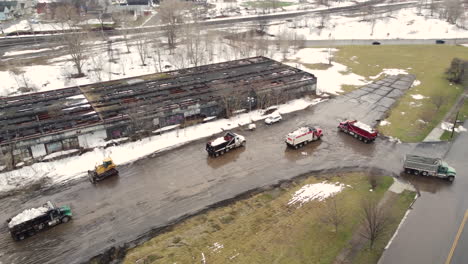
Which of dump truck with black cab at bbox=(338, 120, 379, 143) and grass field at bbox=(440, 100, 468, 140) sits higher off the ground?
dump truck with black cab at bbox=(338, 120, 379, 143)

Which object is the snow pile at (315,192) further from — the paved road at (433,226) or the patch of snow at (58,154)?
the patch of snow at (58,154)

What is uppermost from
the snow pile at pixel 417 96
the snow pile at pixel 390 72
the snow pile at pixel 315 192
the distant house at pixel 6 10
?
the distant house at pixel 6 10

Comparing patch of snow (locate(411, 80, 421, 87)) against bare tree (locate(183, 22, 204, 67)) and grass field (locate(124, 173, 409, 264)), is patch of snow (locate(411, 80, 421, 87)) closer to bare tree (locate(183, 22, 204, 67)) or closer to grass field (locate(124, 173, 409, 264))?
grass field (locate(124, 173, 409, 264))

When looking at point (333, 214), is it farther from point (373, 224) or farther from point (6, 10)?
point (6, 10)

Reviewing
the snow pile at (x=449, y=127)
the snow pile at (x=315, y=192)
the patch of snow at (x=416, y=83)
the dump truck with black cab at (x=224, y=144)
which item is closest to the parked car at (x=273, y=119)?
the dump truck with black cab at (x=224, y=144)

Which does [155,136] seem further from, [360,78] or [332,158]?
[360,78]

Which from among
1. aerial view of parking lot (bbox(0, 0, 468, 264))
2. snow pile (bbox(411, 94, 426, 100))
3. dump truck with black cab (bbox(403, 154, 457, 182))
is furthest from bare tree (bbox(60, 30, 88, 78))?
snow pile (bbox(411, 94, 426, 100))

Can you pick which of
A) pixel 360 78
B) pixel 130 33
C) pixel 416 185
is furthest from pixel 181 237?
pixel 130 33
